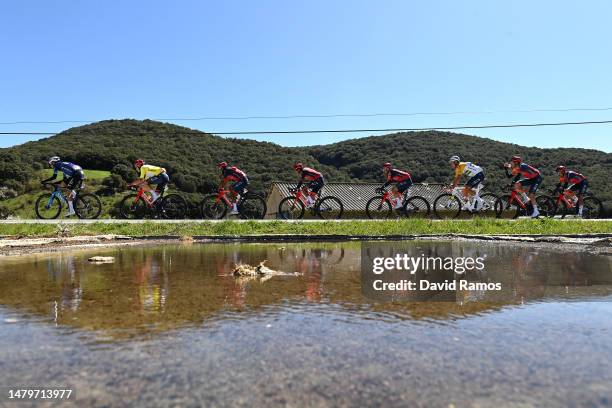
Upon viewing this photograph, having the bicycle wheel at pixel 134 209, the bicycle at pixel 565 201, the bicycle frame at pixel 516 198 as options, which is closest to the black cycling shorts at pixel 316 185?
the bicycle wheel at pixel 134 209

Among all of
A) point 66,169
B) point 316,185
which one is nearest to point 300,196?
point 316,185

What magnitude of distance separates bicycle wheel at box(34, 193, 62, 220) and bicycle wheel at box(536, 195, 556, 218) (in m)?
18.7

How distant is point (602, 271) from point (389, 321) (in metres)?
4.24

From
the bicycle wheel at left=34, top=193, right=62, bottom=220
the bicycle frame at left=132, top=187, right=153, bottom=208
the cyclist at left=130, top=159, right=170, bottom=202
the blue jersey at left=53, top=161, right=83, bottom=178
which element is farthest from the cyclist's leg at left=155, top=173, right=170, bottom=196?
the bicycle wheel at left=34, top=193, right=62, bottom=220

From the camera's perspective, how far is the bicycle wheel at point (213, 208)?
608 inches

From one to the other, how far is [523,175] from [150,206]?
13.8m

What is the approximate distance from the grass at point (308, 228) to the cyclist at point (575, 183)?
5113 mm

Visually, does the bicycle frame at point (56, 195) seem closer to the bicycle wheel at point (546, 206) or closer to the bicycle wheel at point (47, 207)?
the bicycle wheel at point (47, 207)

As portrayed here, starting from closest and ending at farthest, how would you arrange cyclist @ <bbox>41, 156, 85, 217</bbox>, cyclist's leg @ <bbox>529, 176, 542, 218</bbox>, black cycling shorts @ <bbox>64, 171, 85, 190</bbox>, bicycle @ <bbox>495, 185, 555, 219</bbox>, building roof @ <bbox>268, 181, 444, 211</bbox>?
cyclist @ <bbox>41, 156, 85, 217</bbox>
black cycling shorts @ <bbox>64, 171, 85, 190</bbox>
cyclist's leg @ <bbox>529, 176, 542, 218</bbox>
bicycle @ <bbox>495, 185, 555, 219</bbox>
building roof @ <bbox>268, 181, 444, 211</bbox>

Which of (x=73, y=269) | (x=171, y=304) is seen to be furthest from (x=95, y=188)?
(x=171, y=304)

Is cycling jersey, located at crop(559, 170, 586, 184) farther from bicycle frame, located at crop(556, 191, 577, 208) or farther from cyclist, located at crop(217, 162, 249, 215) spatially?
cyclist, located at crop(217, 162, 249, 215)

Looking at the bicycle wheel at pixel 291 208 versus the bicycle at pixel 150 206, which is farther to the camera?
the bicycle wheel at pixel 291 208

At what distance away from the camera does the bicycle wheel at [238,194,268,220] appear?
1584 cm

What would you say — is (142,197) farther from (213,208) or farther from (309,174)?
(309,174)
